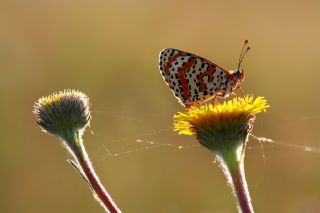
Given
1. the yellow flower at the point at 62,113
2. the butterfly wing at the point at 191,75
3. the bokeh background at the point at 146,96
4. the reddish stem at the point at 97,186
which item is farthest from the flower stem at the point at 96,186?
the bokeh background at the point at 146,96

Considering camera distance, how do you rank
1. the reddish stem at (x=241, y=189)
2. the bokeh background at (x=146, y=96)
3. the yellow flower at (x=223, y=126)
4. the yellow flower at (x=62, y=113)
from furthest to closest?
the bokeh background at (x=146, y=96) → the yellow flower at (x=62, y=113) → the yellow flower at (x=223, y=126) → the reddish stem at (x=241, y=189)

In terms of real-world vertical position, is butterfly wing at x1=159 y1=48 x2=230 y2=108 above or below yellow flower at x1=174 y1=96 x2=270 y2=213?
above

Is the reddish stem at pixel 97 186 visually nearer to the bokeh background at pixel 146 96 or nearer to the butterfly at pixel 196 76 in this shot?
the butterfly at pixel 196 76

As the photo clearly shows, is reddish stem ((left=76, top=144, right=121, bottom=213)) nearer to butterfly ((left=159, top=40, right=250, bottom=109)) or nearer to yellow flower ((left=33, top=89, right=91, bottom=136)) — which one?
yellow flower ((left=33, top=89, right=91, bottom=136))

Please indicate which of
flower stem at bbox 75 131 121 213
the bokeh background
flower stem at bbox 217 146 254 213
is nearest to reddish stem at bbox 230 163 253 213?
flower stem at bbox 217 146 254 213

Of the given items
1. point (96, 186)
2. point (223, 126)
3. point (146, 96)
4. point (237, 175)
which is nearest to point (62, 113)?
point (96, 186)

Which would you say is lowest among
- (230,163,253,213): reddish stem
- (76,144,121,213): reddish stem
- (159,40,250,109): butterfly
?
(230,163,253,213): reddish stem

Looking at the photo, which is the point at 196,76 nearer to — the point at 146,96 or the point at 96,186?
the point at 96,186
